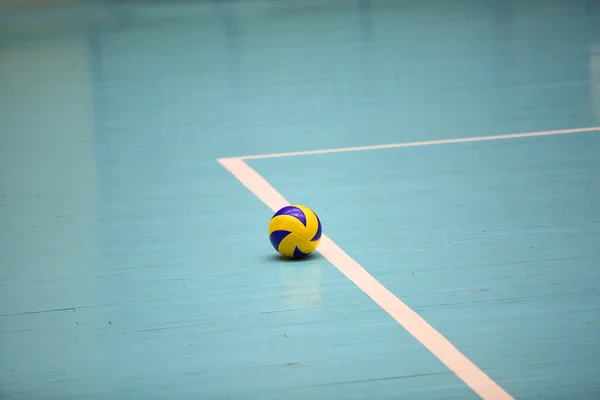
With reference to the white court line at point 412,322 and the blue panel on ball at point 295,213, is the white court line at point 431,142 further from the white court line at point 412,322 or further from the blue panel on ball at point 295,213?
the blue panel on ball at point 295,213

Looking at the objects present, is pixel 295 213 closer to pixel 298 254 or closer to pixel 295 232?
pixel 295 232

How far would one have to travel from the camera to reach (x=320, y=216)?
7730 millimetres

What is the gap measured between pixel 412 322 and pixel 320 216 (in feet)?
7.87

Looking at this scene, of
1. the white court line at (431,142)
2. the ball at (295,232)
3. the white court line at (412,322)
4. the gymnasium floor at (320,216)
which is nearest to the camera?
the white court line at (412,322)

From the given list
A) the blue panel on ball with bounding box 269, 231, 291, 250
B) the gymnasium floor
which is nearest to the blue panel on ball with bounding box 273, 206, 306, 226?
the blue panel on ball with bounding box 269, 231, 291, 250

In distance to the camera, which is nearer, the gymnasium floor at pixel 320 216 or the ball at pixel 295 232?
the gymnasium floor at pixel 320 216

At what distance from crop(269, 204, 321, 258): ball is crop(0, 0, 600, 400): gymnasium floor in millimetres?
156

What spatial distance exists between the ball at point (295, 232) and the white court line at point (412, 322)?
167mm

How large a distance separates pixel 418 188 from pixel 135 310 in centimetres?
316

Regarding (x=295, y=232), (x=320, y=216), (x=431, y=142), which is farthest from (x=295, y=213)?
(x=431, y=142)

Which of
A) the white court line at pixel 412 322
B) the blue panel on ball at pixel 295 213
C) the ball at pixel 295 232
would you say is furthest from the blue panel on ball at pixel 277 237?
the white court line at pixel 412 322

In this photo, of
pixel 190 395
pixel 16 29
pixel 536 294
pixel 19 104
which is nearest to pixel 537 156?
pixel 536 294

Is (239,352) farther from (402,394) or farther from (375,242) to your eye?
(375,242)

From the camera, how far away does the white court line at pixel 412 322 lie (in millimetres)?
4582
